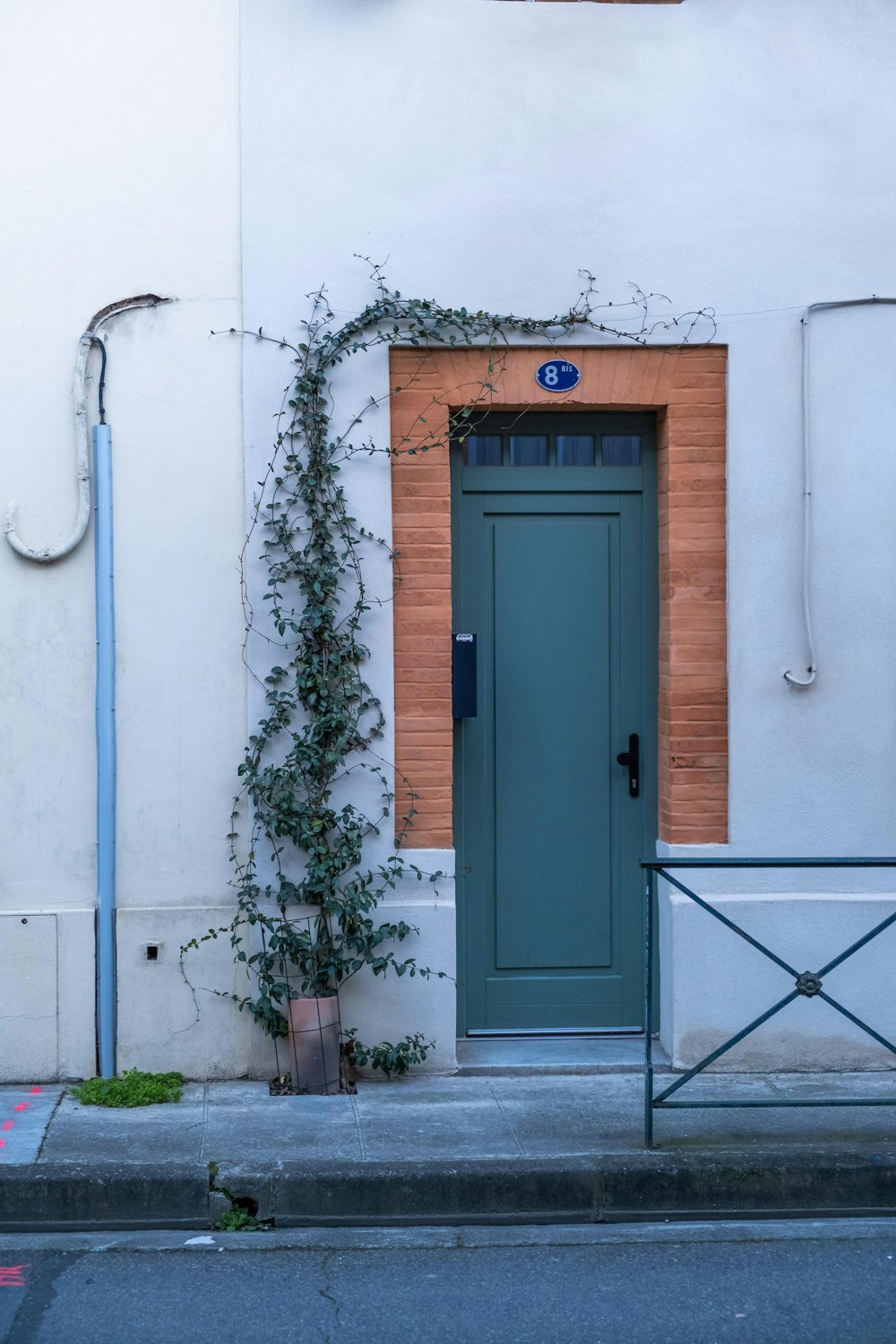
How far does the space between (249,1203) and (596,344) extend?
3.83 metres

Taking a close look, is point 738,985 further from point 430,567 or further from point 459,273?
point 459,273

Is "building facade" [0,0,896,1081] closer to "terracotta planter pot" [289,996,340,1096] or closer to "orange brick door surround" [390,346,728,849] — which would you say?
"orange brick door surround" [390,346,728,849]

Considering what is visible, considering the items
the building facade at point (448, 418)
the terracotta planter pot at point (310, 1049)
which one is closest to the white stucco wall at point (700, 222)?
the building facade at point (448, 418)

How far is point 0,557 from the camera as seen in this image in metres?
5.97

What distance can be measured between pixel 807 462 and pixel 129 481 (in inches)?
119

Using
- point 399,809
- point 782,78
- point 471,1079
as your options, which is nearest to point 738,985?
point 471,1079

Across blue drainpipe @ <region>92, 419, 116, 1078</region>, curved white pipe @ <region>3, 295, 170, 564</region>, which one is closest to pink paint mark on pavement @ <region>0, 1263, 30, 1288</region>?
blue drainpipe @ <region>92, 419, 116, 1078</region>

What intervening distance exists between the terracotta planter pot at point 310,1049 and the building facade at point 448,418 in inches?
9.2

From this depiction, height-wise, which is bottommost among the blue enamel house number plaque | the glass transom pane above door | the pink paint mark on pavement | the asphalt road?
the asphalt road

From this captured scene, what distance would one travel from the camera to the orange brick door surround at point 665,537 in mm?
6098

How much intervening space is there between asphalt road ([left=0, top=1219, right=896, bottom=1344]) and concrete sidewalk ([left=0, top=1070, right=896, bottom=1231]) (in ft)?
0.32

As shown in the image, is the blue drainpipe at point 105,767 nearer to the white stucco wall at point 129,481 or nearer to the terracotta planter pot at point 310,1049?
the white stucco wall at point 129,481

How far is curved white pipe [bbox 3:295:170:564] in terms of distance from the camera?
233 inches

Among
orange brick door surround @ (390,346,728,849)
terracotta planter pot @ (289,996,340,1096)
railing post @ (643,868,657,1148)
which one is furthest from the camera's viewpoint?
orange brick door surround @ (390,346,728,849)
